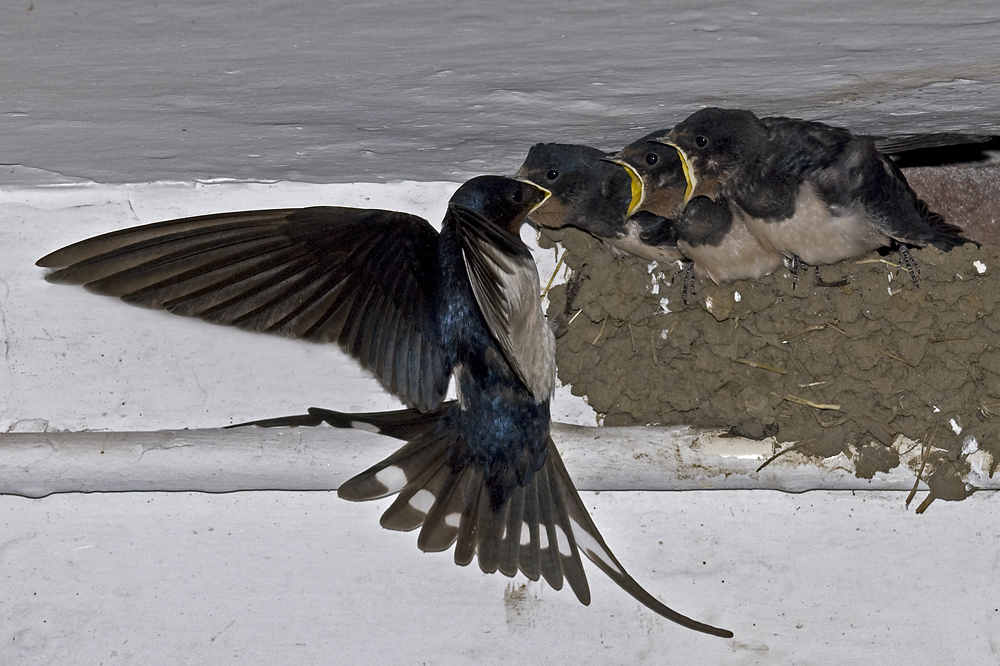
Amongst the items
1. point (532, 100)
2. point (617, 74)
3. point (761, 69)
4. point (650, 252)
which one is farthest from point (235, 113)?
point (650, 252)

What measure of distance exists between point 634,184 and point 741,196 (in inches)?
8.7

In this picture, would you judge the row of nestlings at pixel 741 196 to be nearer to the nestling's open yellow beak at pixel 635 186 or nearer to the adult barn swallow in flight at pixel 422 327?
the nestling's open yellow beak at pixel 635 186

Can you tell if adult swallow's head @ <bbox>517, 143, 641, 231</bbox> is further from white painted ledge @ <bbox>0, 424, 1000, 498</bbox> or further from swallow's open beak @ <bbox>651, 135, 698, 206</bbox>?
white painted ledge @ <bbox>0, 424, 1000, 498</bbox>

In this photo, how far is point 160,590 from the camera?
2.21m

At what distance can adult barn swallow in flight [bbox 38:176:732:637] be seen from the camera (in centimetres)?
180

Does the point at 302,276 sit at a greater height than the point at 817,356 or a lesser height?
greater

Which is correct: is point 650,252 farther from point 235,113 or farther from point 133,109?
point 133,109

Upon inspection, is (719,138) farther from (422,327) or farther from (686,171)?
(422,327)

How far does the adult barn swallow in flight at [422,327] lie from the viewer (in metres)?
1.80

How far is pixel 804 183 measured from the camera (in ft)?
6.57

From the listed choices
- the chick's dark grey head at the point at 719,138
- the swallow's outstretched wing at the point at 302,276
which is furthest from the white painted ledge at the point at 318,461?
the chick's dark grey head at the point at 719,138

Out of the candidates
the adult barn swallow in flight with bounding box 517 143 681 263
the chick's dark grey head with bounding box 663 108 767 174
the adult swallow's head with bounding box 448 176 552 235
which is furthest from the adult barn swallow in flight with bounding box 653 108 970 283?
the adult swallow's head with bounding box 448 176 552 235

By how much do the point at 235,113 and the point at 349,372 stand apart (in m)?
0.75

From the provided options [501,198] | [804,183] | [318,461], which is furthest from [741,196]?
[318,461]
